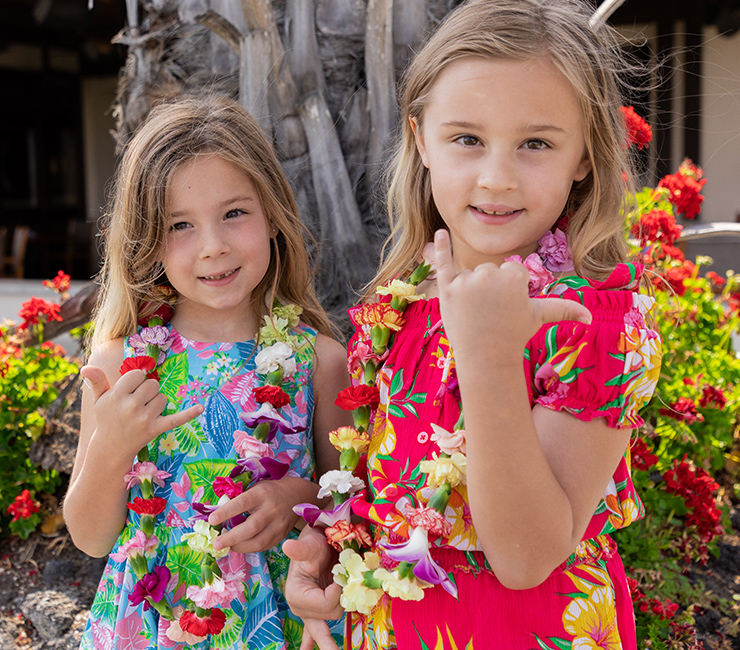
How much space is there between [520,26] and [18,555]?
2618mm

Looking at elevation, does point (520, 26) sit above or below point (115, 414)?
above

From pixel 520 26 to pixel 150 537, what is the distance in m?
1.26

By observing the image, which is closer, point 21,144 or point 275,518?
point 275,518

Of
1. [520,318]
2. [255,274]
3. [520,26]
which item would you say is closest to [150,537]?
[255,274]

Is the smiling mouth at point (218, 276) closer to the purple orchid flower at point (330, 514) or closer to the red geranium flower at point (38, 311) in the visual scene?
the purple orchid flower at point (330, 514)

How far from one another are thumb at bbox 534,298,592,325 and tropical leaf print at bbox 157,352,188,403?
91cm

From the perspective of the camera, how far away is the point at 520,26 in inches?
48.3

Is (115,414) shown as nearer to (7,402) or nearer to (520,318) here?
(520,318)

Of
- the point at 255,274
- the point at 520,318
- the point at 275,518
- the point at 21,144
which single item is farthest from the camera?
the point at 21,144

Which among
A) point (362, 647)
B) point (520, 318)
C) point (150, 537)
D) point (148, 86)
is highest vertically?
point (148, 86)

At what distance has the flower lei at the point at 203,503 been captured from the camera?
4.66 ft

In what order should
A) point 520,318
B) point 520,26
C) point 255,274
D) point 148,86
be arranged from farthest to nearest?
point 148,86 → point 255,274 → point 520,26 → point 520,318

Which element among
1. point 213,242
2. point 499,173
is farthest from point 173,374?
point 499,173

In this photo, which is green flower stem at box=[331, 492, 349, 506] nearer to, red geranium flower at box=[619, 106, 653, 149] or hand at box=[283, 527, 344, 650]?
hand at box=[283, 527, 344, 650]
